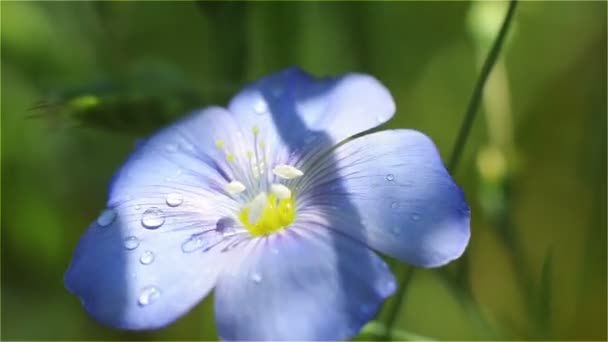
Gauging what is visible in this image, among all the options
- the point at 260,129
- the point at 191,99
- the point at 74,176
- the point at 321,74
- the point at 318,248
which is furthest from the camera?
the point at 74,176

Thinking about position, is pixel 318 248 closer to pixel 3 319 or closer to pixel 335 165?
pixel 335 165

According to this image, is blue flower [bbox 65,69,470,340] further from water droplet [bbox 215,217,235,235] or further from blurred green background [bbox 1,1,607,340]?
blurred green background [bbox 1,1,607,340]

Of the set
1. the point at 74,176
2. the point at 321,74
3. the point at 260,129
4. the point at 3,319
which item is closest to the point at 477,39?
the point at 321,74

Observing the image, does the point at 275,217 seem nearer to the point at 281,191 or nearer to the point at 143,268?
the point at 281,191

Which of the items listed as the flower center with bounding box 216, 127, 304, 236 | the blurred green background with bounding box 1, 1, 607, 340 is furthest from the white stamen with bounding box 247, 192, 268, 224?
the blurred green background with bounding box 1, 1, 607, 340

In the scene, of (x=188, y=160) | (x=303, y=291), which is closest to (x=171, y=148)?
(x=188, y=160)
